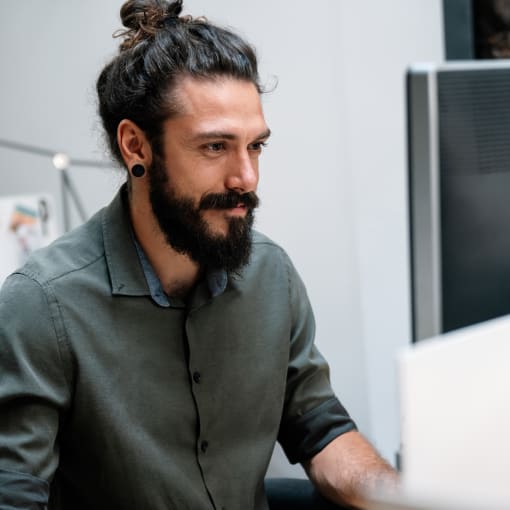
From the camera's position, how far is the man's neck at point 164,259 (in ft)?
3.87

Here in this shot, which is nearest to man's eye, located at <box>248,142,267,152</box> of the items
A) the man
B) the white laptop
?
the man

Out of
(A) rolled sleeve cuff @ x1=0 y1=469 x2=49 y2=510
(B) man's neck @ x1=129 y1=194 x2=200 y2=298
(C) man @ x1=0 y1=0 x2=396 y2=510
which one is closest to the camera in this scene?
(A) rolled sleeve cuff @ x1=0 y1=469 x2=49 y2=510

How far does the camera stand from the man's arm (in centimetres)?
114

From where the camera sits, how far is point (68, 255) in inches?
44.5

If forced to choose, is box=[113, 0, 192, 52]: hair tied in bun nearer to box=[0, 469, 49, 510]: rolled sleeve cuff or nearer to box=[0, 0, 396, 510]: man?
box=[0, 0, 396, 510]: man

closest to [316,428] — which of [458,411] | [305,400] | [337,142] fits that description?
[305,400]

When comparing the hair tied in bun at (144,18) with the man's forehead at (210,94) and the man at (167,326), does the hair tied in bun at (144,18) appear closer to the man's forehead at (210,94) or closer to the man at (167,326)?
the man at (167,326)

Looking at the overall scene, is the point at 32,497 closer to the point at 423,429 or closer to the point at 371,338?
the point at 423,429

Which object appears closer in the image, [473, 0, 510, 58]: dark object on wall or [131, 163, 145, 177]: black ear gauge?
[131, 163, 145, 177]: black ear gauge

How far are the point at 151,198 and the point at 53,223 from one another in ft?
3.20

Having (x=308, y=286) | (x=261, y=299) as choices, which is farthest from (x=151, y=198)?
(x=308, y=286)

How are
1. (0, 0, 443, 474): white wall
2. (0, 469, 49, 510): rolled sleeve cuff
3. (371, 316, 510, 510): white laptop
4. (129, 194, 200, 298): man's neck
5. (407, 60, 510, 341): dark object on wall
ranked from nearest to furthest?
(371, 316, 510, 510): white laptop, (407, 60, 510, 341): dark object on wall, (0, 469, 49, 510): rolled sleeve cuff, (129, 194, 200, 298): man's neck, (0, 0, 443, 474): white wall

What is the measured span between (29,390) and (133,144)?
0.41m

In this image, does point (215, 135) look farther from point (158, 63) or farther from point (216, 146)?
point (158, 63)
